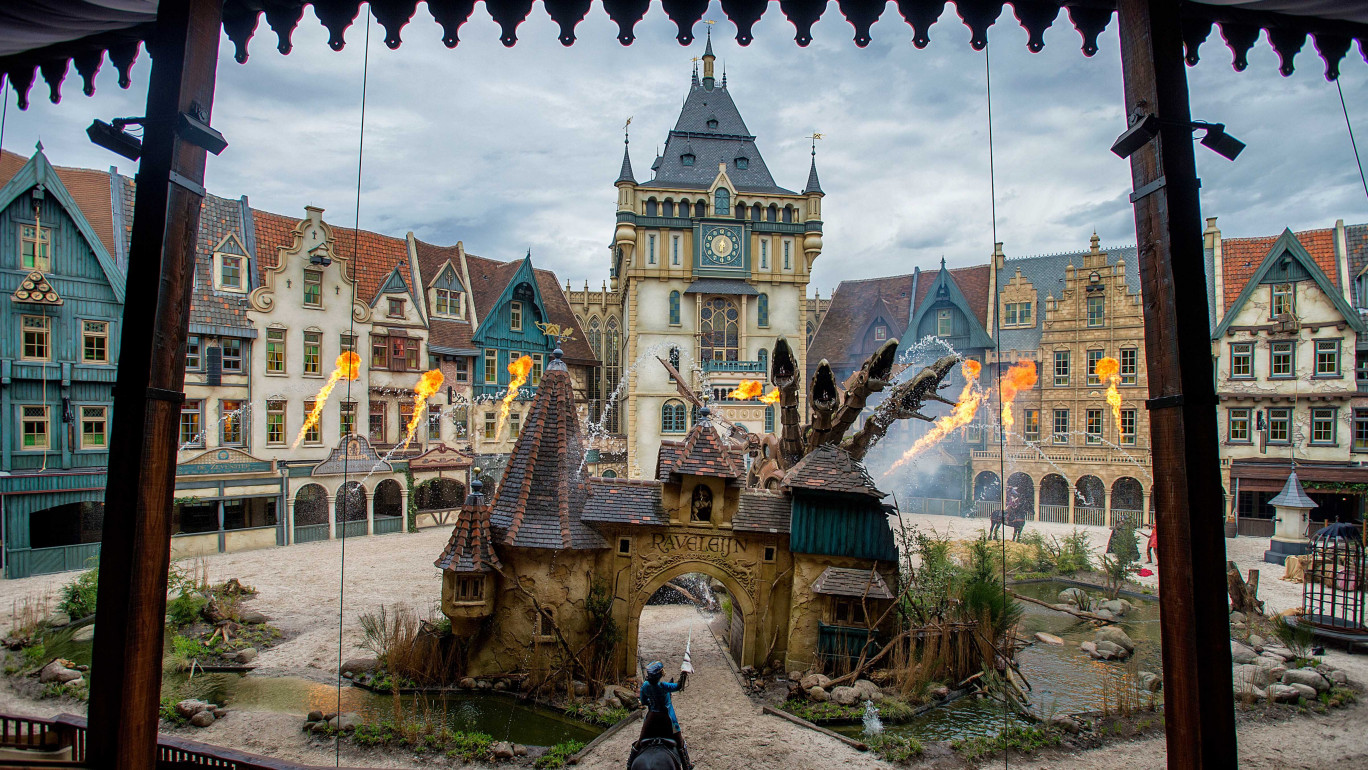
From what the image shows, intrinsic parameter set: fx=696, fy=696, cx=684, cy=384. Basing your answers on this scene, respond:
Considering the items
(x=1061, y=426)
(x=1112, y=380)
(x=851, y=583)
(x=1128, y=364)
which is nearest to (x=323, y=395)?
(x=851, y=583)

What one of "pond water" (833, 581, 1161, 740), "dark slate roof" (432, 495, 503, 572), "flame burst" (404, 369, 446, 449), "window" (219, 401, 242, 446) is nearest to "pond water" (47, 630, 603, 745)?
"dark slate roof" (432, 495, 503, 572)

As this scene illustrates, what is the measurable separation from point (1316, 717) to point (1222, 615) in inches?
460

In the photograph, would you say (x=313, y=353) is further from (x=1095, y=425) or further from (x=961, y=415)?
(x=1095, y=425)

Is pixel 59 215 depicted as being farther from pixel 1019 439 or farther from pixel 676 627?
pixel 1019 439

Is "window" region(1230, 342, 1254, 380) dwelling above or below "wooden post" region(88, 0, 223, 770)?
above

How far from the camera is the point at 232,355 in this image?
25891 mm

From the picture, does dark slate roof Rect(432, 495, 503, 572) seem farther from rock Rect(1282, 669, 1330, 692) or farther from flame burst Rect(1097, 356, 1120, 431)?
flame burst Rect(1097, 356, 1120, 431)

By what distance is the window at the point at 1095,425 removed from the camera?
32312 mm

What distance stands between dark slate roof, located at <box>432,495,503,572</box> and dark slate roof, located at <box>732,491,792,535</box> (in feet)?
14.1

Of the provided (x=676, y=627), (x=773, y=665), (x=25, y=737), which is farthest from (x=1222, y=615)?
(x=676, y=627)

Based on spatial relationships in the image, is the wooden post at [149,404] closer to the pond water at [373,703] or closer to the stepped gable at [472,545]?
the pond water at [373,703]

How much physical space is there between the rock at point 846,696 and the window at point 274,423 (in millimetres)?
23811

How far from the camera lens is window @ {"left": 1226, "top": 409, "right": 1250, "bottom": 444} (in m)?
28.7

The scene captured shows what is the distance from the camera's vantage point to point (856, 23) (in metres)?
3.73
